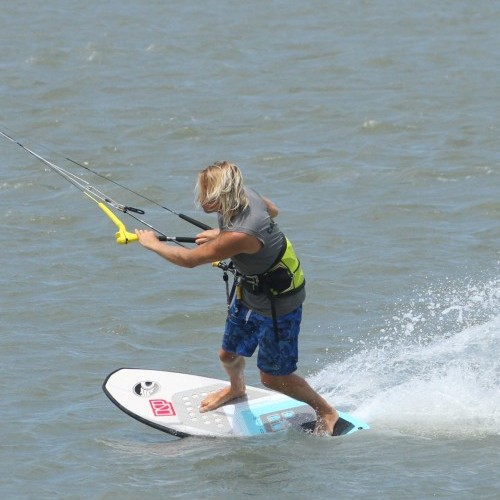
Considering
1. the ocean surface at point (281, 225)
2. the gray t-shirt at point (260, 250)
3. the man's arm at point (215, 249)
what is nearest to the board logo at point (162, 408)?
the ocean surface at point (281, 225)

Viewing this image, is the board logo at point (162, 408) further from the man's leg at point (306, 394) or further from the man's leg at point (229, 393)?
the man's leg at point (306, 394)

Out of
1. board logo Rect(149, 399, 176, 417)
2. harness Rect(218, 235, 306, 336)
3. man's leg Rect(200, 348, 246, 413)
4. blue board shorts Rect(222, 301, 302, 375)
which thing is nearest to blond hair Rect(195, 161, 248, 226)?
harness Rect(218, 235, 306, 336)

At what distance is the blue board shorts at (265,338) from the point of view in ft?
23.8

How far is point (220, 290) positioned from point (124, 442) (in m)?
3.04

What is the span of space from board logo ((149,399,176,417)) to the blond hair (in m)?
1.77

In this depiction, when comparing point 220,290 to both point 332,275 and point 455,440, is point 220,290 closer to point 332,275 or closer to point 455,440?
point 332,275

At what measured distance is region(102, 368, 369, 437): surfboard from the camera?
7836 mm

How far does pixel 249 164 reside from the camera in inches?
574

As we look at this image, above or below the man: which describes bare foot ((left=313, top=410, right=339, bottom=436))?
below

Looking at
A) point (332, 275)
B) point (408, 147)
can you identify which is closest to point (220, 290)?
point (332, 275)

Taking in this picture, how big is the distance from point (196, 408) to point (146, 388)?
1.22 feet

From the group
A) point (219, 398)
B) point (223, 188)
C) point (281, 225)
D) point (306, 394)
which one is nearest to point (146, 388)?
point (219, 398)

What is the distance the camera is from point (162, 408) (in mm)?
7977

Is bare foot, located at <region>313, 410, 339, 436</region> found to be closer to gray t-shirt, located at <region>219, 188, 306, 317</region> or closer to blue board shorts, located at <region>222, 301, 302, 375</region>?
blue board shorts, located at <region>222, 301, 302, 375</region>
